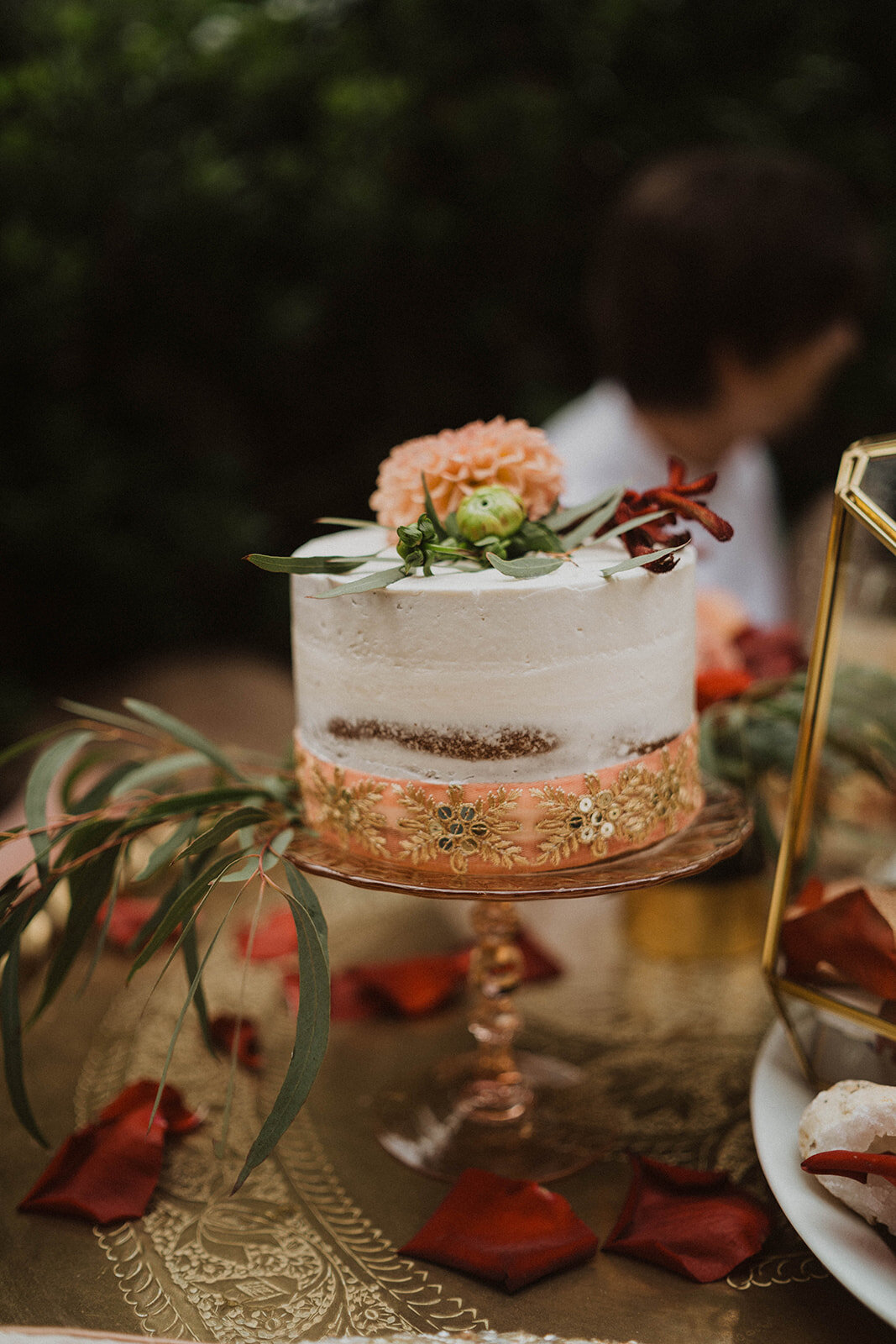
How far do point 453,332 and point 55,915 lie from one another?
72.4 inches

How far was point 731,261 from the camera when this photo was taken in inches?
63.4

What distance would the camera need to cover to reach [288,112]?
198 cm

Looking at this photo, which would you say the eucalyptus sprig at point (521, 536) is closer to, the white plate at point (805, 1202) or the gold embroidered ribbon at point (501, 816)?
the gold embroidered ribbon at point (501, 816)

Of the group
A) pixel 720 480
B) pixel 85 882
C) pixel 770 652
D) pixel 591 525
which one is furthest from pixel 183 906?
pixel 720 480

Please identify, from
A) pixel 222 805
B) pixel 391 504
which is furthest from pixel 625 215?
pixel 222 805

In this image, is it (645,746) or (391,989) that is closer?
(645,746)

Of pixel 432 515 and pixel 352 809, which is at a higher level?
pixel 432 515

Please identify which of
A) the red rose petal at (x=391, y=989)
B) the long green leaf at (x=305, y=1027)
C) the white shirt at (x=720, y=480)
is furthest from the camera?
the white shirt at (x=720, y=480)

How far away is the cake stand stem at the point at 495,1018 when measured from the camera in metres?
0.87

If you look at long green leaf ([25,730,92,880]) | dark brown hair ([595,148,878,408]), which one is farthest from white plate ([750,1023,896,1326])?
dark brown hair ([595,148,878,408])

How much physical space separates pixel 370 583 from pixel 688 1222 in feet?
1.66

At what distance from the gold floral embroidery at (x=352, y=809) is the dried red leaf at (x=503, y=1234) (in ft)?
0.86

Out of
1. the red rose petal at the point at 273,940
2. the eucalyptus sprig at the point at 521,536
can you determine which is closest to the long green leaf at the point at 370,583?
the eucalyptus sprig at the point at 521,536

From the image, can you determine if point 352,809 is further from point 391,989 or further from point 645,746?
point 391,989
